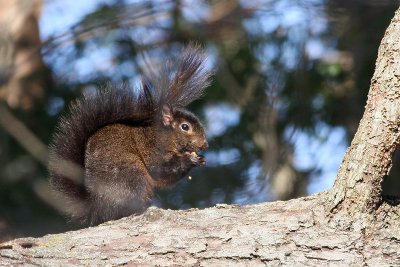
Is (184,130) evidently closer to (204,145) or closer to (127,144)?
(204,145)

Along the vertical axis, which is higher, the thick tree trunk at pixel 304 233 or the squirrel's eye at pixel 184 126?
the squirrel's eye at pixel 184 126

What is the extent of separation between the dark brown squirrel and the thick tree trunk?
0.95 meters

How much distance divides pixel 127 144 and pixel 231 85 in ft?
7.81

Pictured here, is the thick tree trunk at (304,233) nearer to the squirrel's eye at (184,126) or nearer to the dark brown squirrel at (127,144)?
the dark brown squirrel at (127,144)

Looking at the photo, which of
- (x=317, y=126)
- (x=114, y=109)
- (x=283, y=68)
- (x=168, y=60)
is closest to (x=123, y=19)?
(x=168, y=60)

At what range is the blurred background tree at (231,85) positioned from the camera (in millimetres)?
5723

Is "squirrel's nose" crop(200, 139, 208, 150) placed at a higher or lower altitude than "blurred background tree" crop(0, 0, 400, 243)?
lower

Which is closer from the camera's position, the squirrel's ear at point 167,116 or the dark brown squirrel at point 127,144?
the dark brown squirrel at point 127,144

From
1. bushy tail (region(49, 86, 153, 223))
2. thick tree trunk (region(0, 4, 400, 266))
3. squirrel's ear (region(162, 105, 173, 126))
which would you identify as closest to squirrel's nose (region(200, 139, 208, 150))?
squirrel's ear (region(162, 105, 173, 126))

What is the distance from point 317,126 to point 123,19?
7.42 feet

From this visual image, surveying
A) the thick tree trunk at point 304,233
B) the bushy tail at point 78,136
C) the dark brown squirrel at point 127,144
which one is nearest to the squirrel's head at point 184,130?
the dark brown squirrel at point 127,144

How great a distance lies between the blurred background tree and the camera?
225 inches

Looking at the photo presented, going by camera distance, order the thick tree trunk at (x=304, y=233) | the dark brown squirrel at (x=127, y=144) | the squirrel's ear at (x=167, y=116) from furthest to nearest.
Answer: the squirrel's ear at (x=167, y=116)
the dark brown squirrel at (x=127, y=144)
the thick tree trunk at (x=304, y=233)

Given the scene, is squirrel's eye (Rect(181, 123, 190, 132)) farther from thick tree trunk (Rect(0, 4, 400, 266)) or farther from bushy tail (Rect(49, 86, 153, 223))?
thick tree trunk (Rect(0, 4, 400, 266))
